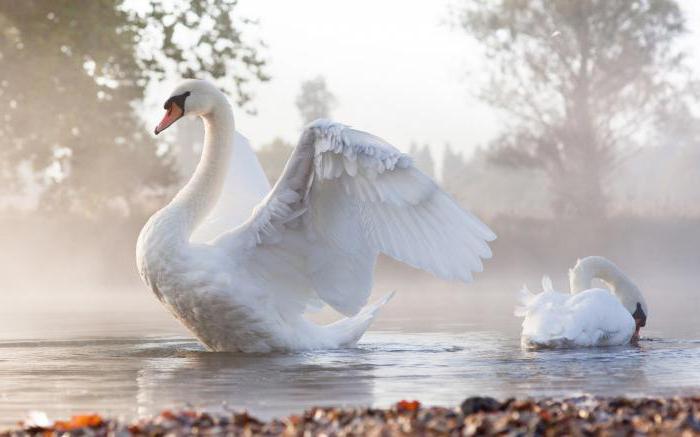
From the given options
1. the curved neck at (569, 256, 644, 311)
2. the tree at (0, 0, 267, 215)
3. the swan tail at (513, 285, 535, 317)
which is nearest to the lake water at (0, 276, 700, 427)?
the swan tail at (513, 285, 535, 317)

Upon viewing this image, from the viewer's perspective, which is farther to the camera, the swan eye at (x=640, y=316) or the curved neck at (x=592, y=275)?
the curved neck at (x=592, y=275)

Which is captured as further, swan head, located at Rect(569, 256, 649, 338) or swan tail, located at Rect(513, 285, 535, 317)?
swan head, located at Rect(569, 256, 649, 338)

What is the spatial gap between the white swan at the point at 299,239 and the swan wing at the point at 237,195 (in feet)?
0.51

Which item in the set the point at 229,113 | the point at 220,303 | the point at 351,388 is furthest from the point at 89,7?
the point at 351,388

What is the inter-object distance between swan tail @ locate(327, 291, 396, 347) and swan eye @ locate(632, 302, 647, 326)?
284 centimetres

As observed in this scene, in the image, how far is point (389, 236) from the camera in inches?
340

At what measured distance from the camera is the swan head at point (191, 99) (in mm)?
10008

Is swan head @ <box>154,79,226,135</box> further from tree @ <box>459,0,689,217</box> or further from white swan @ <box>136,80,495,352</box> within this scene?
tree @ <box>459,0,689,217</box>

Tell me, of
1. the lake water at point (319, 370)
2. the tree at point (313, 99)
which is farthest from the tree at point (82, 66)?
the tree at point (313, 99)

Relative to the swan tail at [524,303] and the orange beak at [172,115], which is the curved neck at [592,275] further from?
the orange beak at [172,115]

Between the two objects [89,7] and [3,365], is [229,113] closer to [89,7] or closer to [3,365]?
[3,365]

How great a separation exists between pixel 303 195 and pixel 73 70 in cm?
1736

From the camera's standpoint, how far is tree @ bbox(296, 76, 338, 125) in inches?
2945

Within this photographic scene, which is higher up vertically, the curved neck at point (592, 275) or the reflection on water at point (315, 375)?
the curved neck at point (592, 275)
